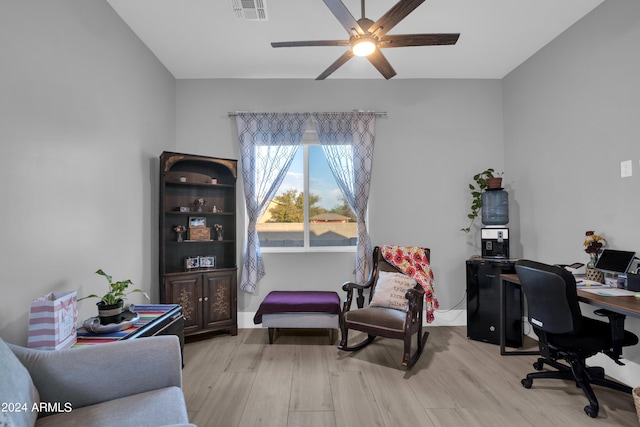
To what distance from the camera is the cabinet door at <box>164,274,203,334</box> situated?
3127 millimetres

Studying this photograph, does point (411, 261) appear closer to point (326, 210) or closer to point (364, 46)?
point (326, 210)

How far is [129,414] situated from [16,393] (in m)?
0.40

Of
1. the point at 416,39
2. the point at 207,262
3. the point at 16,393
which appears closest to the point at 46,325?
the point at 16,393

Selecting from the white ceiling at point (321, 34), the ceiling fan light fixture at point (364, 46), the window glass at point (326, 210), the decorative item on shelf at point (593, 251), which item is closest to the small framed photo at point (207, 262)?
the window glass at point (326, 210)

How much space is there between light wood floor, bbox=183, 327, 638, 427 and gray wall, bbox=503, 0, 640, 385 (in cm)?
81

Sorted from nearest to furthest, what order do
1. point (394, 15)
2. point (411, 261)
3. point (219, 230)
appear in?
point (394, 15)
point (411, 261)
point (219, 230)

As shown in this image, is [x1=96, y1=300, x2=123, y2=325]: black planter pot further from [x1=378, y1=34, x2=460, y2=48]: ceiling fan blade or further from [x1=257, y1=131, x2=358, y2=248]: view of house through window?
[x1=378, y1=34, x2=460, y2=48]: ceiling fan blade

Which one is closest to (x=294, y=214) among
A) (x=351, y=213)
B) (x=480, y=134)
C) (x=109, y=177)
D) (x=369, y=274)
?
(x=351, y=213)

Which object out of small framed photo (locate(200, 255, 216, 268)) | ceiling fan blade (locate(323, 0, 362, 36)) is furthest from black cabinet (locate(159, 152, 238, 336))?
ceiling fan blade (locate(323, 0, 362, 36))

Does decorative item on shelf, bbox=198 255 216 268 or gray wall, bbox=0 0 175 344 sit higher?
gray wall, bbox=0 0 175 344

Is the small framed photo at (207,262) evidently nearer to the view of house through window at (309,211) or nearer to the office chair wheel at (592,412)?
the view of house through window at (309,211)

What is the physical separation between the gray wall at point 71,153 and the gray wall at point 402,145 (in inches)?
33.6

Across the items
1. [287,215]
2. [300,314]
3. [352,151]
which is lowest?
[300,314]

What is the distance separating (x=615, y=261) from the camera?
2.36m
